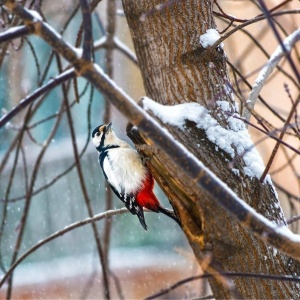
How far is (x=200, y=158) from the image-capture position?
2.64m

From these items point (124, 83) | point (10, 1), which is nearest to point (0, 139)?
point (124, 83)

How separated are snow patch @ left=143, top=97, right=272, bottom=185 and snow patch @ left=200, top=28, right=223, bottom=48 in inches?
9.2

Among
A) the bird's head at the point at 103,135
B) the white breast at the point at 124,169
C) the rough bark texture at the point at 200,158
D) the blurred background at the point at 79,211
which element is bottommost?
the rough bark texture at the point at 200,158

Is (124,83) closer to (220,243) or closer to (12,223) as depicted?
(12,223)

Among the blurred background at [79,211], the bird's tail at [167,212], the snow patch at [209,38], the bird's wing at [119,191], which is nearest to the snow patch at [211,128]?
the snow patch at [209,38]

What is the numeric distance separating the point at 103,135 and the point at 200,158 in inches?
65.2

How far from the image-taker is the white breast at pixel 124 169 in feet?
12.4

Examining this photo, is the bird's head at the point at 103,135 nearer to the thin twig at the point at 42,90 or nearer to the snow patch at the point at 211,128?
the snow patch at the point at 211,128

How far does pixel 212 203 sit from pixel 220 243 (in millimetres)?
142

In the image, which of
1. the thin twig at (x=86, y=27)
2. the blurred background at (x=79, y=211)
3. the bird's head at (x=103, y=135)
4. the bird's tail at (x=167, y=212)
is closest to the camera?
the thin twig at (x=86, y=27)

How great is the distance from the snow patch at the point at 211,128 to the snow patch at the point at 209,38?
0.76 ft

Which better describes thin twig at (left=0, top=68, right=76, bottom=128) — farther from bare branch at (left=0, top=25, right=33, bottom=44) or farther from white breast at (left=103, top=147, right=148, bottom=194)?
white breast at (left=103, top=147, right=148, bottom=194)

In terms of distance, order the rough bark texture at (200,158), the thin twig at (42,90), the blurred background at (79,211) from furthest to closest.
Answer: the blurred background at (79,211) → the rough bark texture at (200,158) → the thin twig at (42,90)

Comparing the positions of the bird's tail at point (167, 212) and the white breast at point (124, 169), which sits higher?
the white breast at point (124, 169)
